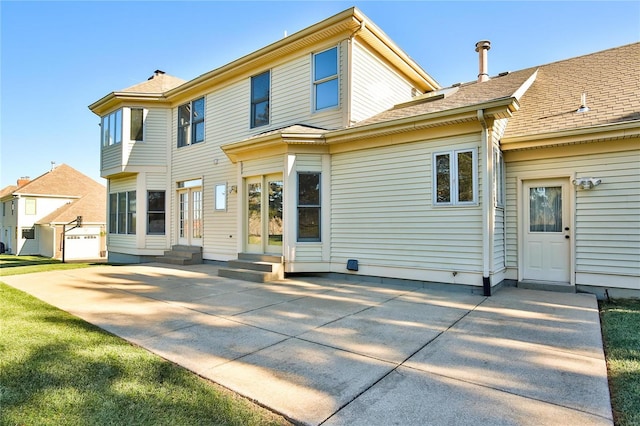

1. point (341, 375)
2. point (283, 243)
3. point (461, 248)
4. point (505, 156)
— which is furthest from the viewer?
point (283, 243)

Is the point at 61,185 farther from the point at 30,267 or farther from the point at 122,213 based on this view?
the point at 30,267

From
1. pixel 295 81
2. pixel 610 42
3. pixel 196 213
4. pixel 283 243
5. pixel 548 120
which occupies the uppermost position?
pixel 610 42

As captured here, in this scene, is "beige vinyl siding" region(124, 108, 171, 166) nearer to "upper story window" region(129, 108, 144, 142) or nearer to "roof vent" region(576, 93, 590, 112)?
"upper story window" region(129, 108, 144, 142)

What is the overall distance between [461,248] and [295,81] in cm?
618

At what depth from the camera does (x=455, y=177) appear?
6594 mm

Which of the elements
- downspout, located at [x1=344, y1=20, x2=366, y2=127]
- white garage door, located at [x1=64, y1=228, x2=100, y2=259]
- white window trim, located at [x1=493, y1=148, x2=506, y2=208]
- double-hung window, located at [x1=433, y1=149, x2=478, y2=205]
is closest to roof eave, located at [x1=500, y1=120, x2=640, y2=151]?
white window trim, located at [x1=493, y1=148, x2=506, y2=208]

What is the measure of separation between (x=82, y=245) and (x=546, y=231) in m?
31.6

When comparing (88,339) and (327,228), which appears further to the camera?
(327,228)

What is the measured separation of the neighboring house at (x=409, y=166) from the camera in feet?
20.4

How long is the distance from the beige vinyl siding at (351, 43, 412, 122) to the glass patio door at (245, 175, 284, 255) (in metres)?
2.74

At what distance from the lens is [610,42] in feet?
31.6

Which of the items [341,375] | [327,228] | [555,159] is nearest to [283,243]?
[327,228]

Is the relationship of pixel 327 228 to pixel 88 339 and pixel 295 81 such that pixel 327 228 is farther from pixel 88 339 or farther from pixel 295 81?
pixel 88 339

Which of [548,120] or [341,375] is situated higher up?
[548,120]
